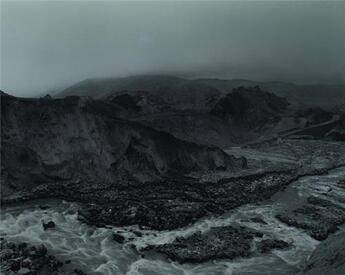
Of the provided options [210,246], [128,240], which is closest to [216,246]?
[210,246]

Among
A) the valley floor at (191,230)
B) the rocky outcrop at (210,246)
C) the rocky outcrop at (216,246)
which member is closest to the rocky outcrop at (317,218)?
the valley floor at (191,230)

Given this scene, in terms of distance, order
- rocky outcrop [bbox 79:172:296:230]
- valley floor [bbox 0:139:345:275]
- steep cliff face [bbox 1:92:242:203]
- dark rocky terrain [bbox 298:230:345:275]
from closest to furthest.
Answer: dark rocky terrain [bbox 298:230:345:275]
valley floor [bbox 0:139:345:275]
rocky outcrop [bbox 79:172:296:230]
steep cliff face [bbox 1:92:242:203]

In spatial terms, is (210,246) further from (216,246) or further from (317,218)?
(317,218)

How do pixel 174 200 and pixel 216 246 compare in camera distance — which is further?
pixel 174 200

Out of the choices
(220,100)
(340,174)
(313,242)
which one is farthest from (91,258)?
(220,100)

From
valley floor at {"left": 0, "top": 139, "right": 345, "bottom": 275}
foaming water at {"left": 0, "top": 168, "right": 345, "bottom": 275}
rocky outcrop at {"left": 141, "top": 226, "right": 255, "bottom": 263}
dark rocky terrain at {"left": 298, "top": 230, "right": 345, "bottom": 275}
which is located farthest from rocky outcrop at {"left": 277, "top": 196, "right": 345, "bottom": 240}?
dark rocky terrain at {"left": 298, "top": 230, "right": 345, "bottom": 275}

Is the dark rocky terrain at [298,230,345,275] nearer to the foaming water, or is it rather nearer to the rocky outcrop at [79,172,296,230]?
the foaming water
